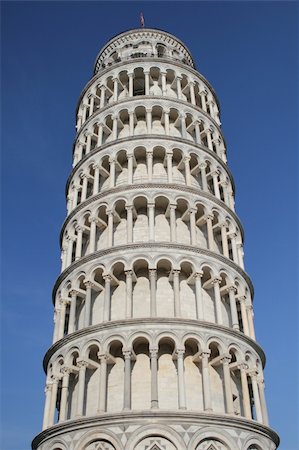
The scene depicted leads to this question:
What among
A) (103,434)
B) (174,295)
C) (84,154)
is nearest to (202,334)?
(174,295)

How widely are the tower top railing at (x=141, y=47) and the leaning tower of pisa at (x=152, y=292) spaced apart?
4.18 m

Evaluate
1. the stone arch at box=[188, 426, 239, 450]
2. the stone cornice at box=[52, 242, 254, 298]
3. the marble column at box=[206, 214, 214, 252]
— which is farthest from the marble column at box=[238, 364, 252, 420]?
the marble column at box=[206, 214, 214, 252]

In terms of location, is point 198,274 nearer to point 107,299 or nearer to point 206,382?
point 107,299

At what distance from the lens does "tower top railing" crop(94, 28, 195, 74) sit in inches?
1458

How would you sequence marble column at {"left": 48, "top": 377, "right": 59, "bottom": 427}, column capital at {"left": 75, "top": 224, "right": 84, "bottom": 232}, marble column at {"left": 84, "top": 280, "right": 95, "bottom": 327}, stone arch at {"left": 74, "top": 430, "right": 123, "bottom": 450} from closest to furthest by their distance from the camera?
stone arch at {"left": 74, "top": 430, "right": 123, "bottom": 450}, marble column at {"left": 48, "top": 377, "right": 59, "bottom": 427}, marble column at {"left": 84, "top": 280, "right": 95, "bottom": 327}, column capital at {"left": 75, "top": 224, "right": 84, "bottom": 232}

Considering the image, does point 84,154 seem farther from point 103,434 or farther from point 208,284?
point 103,434

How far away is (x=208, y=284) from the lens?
958 inches

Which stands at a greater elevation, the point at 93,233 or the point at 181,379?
the point at 93,233

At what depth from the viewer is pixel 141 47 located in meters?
37.2

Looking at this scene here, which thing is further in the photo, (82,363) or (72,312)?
(72,312)

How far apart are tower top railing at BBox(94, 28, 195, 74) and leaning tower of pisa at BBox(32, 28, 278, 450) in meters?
4.18

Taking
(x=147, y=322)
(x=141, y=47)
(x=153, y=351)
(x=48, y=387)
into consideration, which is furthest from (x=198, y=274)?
(x=141, y=47)

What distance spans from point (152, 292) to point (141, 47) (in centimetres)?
2136

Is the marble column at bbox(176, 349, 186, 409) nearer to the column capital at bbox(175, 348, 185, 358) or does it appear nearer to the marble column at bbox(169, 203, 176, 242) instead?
the column capital at bbox(175, 348, 185, 358)
